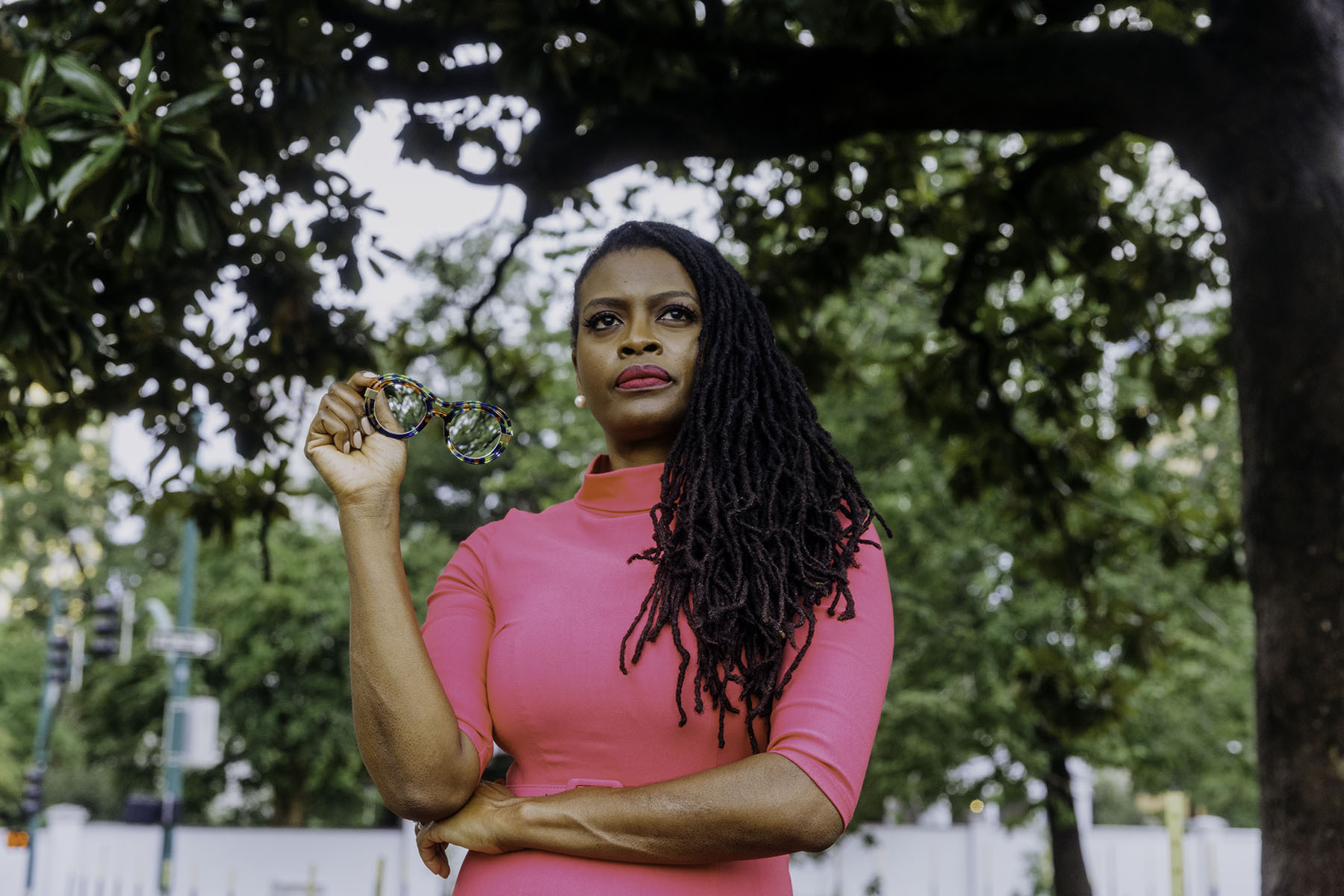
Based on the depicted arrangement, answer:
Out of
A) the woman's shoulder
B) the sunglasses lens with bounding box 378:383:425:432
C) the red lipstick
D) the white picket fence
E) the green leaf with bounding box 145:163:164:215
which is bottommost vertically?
the white picket fence

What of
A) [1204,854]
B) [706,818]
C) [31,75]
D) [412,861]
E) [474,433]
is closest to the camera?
[706,818]

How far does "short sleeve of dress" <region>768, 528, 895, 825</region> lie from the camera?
71.2 inches

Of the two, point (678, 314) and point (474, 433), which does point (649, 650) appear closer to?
point (474, 433)

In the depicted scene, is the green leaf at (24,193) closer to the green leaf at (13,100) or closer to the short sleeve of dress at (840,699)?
the green leaf at (13,100)

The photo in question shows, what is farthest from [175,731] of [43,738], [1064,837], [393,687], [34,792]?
[393,687]

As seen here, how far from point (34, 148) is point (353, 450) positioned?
172 cm

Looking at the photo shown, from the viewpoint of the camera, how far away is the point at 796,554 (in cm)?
194

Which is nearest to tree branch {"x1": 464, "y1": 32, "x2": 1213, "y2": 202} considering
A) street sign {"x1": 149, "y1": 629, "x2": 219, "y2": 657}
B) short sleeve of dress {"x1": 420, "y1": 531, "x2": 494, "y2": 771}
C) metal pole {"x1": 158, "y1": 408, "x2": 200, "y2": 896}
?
short sleeve of dress {"x1": 420, "y1": 531, "x2": 494, "y2": 771}

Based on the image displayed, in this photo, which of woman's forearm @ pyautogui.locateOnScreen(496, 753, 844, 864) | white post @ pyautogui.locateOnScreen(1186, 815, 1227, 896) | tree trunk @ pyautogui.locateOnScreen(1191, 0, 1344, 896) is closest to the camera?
woman's forearm @ pyautogui.locateOnScreen(496, 753, 844, 864)

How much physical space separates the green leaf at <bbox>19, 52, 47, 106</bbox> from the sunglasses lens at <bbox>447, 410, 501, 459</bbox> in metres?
1.75

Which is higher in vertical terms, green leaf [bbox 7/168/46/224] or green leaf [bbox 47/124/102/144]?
green leaf [bbox 47/124/102/144]

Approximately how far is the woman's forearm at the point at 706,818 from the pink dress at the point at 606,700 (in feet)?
0.11

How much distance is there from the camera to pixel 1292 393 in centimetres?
409

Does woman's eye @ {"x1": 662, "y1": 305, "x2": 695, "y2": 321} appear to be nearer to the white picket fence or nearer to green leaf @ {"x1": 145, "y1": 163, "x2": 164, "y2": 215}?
green leaf @ {"x1": 145, "y1": 163, "x2": 164, "y2": 215}
